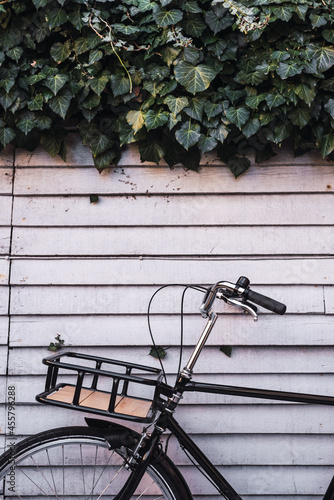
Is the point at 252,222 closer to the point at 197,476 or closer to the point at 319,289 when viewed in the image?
the point at 319,289

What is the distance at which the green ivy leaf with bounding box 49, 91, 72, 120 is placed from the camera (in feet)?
6.69

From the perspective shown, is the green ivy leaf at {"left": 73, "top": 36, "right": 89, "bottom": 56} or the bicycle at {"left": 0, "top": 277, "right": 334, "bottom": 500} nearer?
the bicycle at {"left": 0, "top": 277, "right": 334, "bottom": 500}

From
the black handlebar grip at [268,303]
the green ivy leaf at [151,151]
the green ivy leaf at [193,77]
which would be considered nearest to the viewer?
the black handlebar grip at [268,303]

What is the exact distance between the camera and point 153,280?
86.4 inches

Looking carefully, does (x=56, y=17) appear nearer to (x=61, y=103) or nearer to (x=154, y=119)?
(x=61, y=103)

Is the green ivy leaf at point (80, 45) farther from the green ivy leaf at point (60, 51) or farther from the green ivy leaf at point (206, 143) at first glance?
the green ivy leaf at point (206, 143)

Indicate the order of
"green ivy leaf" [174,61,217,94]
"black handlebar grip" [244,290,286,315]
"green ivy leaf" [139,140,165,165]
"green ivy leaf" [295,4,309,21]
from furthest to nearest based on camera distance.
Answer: "green ivy leaf" [139,140,165,165] < "green ivy leaf" [174,61,217,94] < "green ivy leaf" [295,4,309,21] < "black handlebar grip" [244,290,286,315]

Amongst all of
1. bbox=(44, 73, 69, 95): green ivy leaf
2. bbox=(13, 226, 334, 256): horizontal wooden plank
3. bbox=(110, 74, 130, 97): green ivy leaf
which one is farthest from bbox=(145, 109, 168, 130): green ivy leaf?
bbox=(13, 226, 334, 256): horizontal wooden plank

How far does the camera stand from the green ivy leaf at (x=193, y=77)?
6.53 ft

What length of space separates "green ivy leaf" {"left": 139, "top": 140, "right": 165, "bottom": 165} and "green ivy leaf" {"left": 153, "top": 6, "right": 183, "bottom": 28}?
485 mm

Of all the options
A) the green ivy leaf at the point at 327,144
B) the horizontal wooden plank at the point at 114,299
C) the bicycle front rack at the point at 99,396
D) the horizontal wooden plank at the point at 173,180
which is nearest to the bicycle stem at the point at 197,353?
the bicycle front rack at the point at 99,396

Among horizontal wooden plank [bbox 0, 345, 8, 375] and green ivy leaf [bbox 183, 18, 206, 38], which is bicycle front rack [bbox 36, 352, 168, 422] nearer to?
horizontal wooden plank [bbox 0, 345, 8, 375]

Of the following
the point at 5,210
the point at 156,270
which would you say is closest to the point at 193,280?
the point at 156,270

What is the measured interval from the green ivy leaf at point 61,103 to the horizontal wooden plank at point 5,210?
0.47 m
